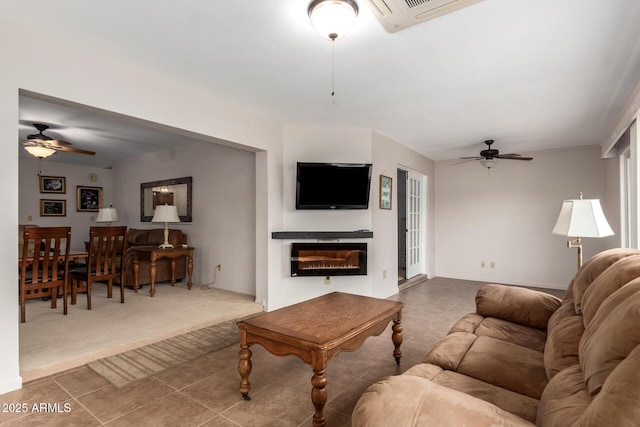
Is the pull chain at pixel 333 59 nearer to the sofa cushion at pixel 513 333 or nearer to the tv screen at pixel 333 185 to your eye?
the tv screen at pixel 333 185

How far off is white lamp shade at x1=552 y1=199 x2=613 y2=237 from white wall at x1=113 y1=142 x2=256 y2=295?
3569 mm

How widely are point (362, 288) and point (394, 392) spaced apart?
3.41 m

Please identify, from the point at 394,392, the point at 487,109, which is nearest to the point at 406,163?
the point at 487,109

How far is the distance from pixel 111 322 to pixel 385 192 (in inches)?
147

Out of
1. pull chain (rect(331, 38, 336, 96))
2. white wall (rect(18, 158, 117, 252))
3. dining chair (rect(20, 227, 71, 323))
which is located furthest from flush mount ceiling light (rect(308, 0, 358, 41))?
white wall (rect(18, 158, 117, 252))

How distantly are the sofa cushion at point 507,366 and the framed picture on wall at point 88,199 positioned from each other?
26.4 ft

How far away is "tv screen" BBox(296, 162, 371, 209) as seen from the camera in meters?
4.17

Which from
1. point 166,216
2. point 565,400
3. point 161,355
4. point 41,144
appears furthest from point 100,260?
point 565,400

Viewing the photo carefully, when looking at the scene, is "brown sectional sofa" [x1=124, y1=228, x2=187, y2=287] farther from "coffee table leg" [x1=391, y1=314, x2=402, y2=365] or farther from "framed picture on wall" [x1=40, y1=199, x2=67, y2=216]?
"coffee table leg" [x1=391, y1=314, x2=402, y2=365]

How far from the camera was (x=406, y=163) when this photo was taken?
5484mm

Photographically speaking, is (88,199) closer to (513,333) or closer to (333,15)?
(333,15)

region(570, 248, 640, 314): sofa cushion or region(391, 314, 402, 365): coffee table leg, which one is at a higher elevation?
region(570, 248, 640, 314): sofa cushion

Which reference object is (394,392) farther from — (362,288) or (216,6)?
(362,288)

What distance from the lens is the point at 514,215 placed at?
582 centimetres
